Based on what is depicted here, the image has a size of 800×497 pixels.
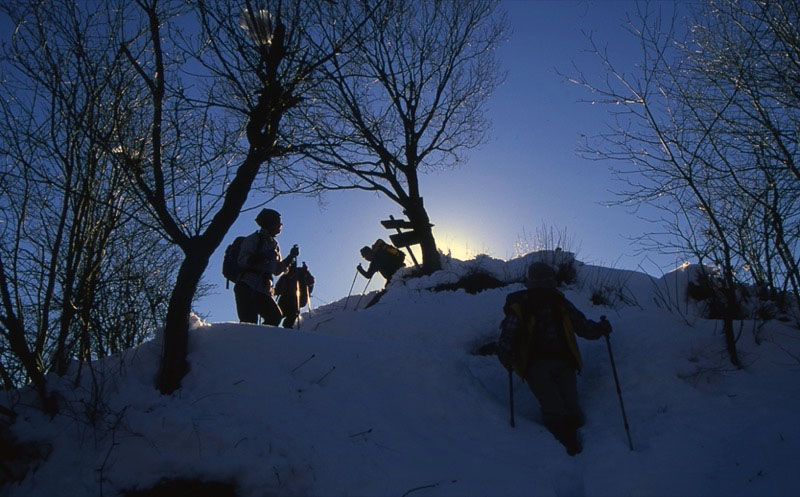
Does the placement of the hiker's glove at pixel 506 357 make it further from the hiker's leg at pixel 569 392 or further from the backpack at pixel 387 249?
the backpack at pixel 387 249

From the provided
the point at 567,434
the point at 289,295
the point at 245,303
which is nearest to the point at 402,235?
the point at 289,295

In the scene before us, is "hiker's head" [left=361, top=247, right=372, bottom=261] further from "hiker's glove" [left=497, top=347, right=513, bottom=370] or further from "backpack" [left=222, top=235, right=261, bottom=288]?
"hiker's glove" [left=497, top=347, right=513, bottom=370]

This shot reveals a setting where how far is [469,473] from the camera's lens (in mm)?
4000

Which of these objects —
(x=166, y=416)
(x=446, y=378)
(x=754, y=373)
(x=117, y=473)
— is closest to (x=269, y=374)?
(x=166, y=416)

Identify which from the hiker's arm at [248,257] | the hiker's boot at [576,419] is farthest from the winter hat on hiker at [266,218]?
the hiker's boot at [576,419]

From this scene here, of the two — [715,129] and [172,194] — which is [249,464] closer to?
[172,194]

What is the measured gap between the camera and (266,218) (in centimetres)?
643

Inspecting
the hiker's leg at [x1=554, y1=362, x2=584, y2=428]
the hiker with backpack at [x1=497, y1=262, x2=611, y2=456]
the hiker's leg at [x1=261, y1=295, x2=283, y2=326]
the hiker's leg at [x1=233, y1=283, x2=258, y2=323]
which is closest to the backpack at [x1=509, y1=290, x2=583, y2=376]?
the hiker with backpack at [x1=497, y1=262, x2=611, y2=456]

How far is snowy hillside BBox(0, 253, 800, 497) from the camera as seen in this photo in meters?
3.64

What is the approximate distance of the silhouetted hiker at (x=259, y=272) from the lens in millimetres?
6230

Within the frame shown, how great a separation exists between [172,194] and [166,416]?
203 centimetres

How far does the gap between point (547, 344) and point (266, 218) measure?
3.55 metres

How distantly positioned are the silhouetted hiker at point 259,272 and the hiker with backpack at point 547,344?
111 inches

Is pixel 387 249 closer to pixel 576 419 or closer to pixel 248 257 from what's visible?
pixel 248 257
